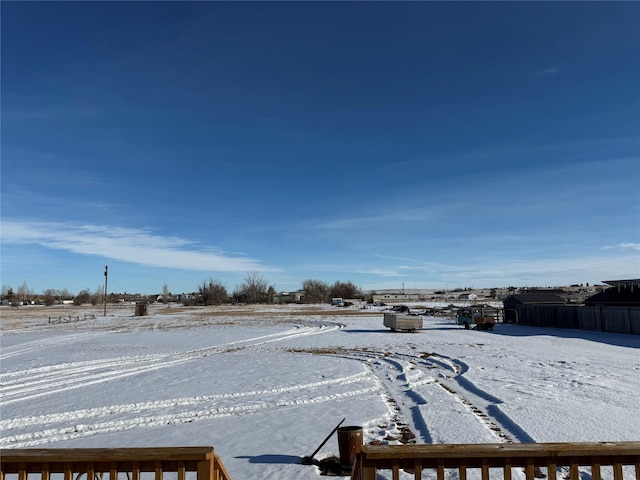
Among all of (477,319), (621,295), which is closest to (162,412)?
(477,319)

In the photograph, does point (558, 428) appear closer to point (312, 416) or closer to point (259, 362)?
point (312, 416)

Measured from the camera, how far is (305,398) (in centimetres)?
1112

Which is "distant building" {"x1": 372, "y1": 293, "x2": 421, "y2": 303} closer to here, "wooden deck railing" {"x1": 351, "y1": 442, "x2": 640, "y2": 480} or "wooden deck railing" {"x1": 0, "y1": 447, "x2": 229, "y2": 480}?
"wooden deck railing" {"x1": 351, "y1": 442, "x2": 640, "y2": 480}

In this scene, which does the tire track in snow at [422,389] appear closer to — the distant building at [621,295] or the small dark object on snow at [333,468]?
the small dark object on snow at [333,468]

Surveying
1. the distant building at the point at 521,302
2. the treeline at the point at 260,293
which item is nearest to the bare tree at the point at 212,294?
the treeline at the point at 260,293

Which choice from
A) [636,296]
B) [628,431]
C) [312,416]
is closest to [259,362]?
[312,416]

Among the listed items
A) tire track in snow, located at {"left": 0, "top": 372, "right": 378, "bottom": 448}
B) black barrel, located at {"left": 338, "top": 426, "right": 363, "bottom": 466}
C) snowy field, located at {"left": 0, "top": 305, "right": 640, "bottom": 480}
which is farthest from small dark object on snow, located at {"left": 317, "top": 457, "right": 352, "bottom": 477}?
tire track in snow, located at {"left": 0, "top": 372, "right": 378, "bottom": 448}

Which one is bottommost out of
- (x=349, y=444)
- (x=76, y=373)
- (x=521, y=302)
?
(x=76, y=373)

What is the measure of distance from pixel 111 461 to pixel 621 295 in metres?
36.3

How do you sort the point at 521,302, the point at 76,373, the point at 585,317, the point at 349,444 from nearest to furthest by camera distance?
the point at 349,444, the point at 76,373, the point at 585,317, the point at 521,302

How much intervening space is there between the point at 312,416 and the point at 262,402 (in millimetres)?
1919

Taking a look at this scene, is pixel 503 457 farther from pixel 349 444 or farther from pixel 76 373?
pixel 76 373

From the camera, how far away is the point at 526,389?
37.7 ft

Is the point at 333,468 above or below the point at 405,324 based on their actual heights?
below
